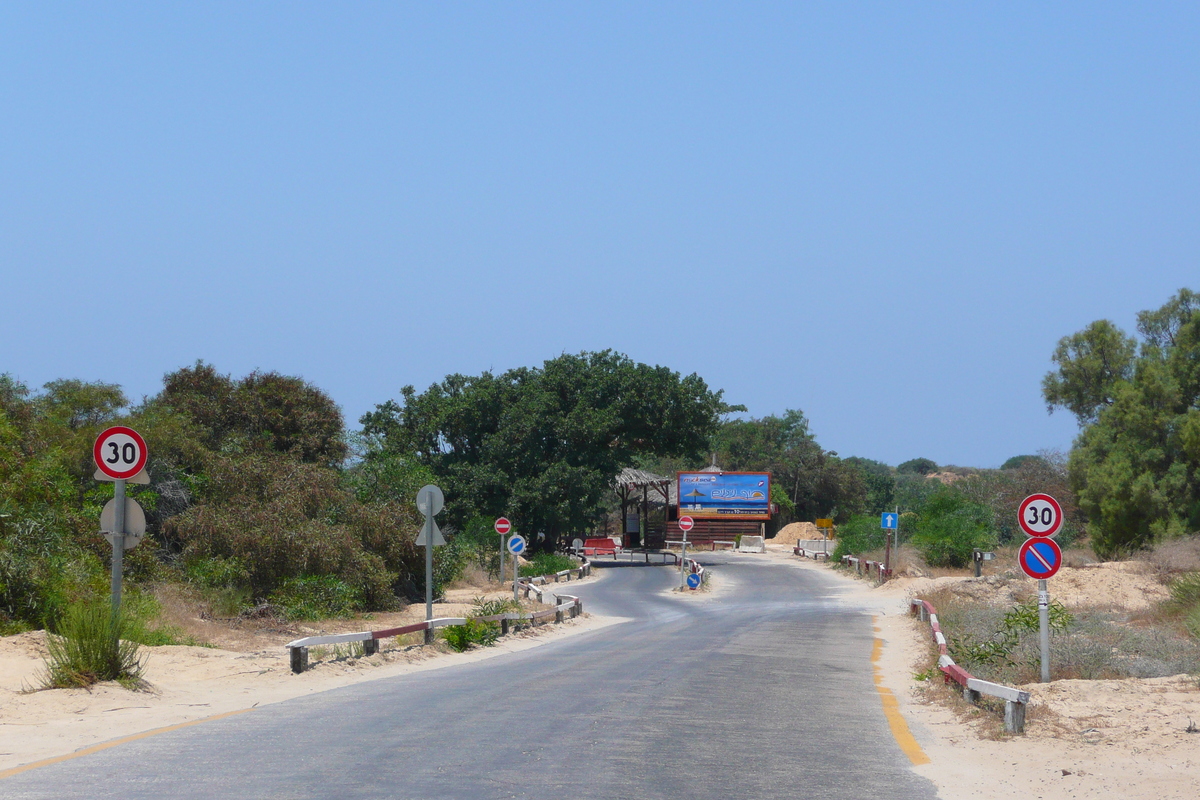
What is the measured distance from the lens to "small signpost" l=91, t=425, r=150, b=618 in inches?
467

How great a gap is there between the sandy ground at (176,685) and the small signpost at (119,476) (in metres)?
1.25

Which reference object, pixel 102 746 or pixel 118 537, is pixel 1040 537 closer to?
pixel 102 746

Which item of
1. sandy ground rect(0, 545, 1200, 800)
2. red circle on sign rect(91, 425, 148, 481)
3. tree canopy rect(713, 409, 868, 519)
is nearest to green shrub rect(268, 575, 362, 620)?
sandy ground rect(0, 545, 1200, 800)

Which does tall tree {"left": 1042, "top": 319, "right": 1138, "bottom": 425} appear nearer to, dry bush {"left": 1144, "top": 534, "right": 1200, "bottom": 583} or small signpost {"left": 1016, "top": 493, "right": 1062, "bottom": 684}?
dry bush {"left": 1144, "top": 534, "right": 1200, "bottom": 583}

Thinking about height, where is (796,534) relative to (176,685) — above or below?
below

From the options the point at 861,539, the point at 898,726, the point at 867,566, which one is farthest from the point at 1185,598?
the point at 861,539

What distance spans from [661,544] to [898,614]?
53.5m

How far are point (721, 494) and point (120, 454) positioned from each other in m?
69.4

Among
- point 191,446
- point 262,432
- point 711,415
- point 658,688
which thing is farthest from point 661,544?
point 658,688

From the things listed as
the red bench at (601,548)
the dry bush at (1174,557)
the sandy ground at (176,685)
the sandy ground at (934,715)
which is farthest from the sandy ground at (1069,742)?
the red bench at (601,548)

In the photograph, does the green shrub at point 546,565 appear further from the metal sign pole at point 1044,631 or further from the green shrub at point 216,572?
the metal sign pole at point 1044,631

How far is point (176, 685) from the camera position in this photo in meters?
13.0

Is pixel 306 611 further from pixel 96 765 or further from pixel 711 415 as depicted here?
pixel 711 415

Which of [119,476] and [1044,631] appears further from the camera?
[1044,631]
